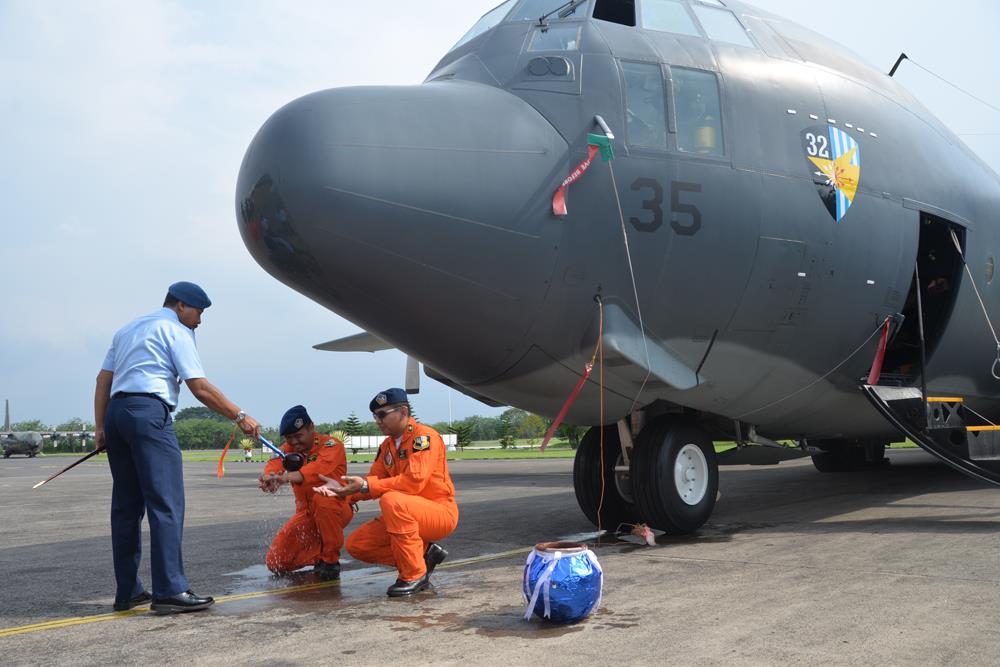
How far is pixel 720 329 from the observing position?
6.63 meters

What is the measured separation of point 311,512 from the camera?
5930 mm

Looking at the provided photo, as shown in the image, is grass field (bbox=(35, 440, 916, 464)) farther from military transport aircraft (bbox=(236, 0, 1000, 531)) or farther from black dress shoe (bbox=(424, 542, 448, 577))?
black dress shoe (bbox=(424, 542, 448, 577))

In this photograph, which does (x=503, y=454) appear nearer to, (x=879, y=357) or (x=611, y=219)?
(x=879, y=357)

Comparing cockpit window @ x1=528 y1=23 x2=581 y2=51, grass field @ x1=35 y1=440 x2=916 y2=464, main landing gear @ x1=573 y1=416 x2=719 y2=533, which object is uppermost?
cockpit window @ x1=528 y1=23 x2=581 y2=51

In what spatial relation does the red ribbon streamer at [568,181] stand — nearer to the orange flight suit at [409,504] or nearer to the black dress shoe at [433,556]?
the orange flight suit at [409,504]

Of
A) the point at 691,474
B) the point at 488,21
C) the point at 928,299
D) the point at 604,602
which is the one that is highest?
the point at 488,21

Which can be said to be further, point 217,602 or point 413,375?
point 413,375

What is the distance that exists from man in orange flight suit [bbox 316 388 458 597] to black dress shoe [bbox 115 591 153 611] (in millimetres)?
1149

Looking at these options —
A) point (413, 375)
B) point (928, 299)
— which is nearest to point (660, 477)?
point (928, 299)

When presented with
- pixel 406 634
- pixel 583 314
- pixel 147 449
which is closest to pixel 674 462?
pixel 583 314

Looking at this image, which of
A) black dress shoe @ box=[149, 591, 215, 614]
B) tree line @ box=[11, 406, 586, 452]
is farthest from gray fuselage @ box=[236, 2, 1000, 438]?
tree line @ box=[11, 406, 586, 452]

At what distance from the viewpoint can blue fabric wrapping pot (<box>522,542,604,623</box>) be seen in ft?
13.1

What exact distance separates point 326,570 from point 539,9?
15.3ft

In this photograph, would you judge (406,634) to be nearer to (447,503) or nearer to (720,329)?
(447,503)
